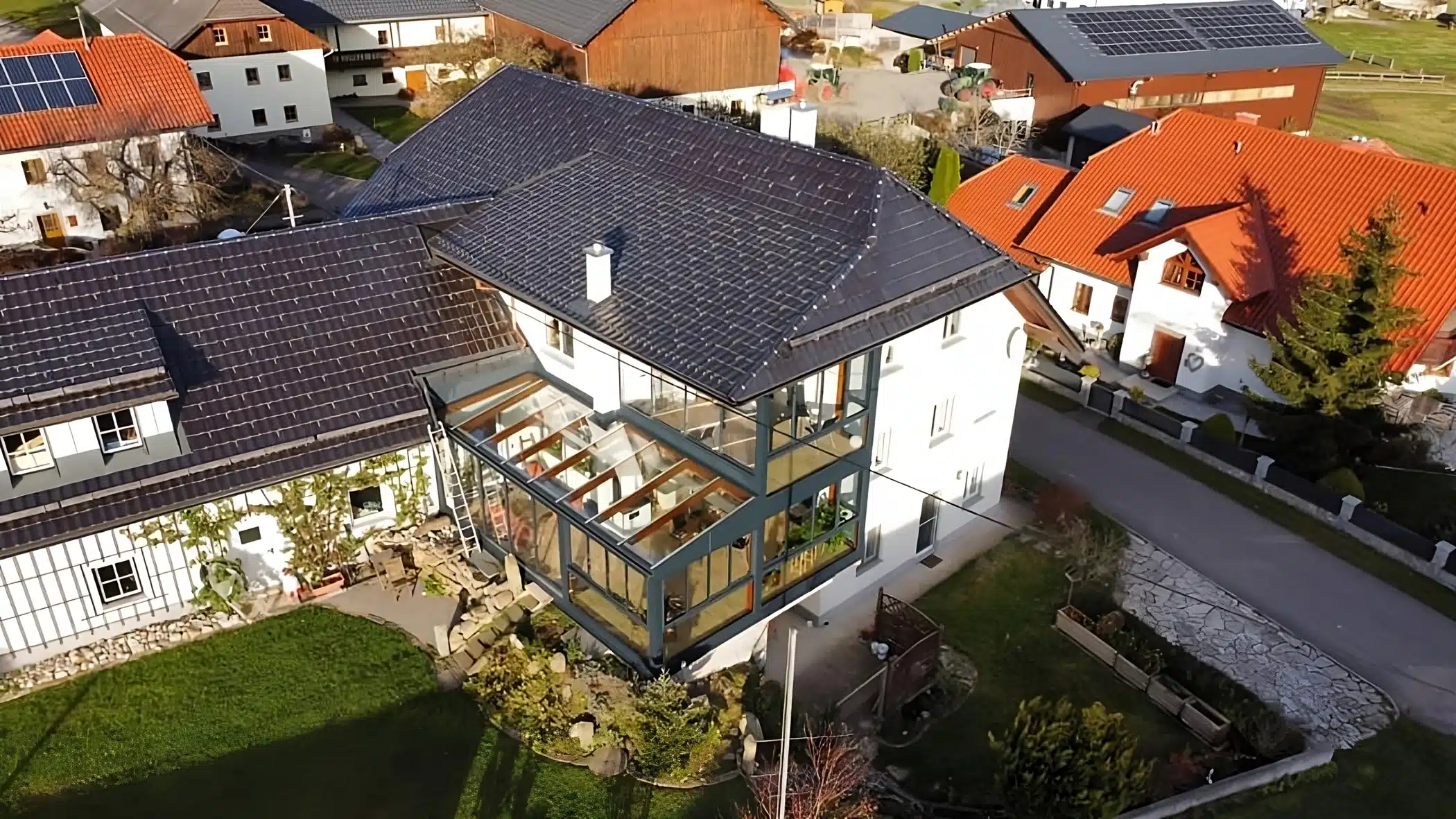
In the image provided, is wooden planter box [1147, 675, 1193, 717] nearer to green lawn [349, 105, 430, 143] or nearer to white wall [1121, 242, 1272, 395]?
white wall [1121, 242, 1272, 395]

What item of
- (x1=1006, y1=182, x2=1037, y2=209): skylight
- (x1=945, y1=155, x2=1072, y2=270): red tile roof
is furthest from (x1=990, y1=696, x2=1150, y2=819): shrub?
(x1=1006, y1=182, x2=1037, y2=209): skylight

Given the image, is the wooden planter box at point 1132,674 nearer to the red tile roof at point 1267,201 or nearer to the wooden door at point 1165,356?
the red tile roof at point 1267,201

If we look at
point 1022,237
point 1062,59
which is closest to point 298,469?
point 1022,237

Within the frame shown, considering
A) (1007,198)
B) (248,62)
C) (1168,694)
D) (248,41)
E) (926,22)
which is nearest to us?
(1168,694)

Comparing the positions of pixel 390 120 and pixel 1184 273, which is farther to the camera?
pixel 390 120

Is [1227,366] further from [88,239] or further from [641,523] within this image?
[88,239]

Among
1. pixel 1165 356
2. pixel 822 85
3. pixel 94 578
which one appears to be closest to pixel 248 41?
pixel 822 85

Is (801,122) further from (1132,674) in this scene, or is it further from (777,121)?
(1132,674)
